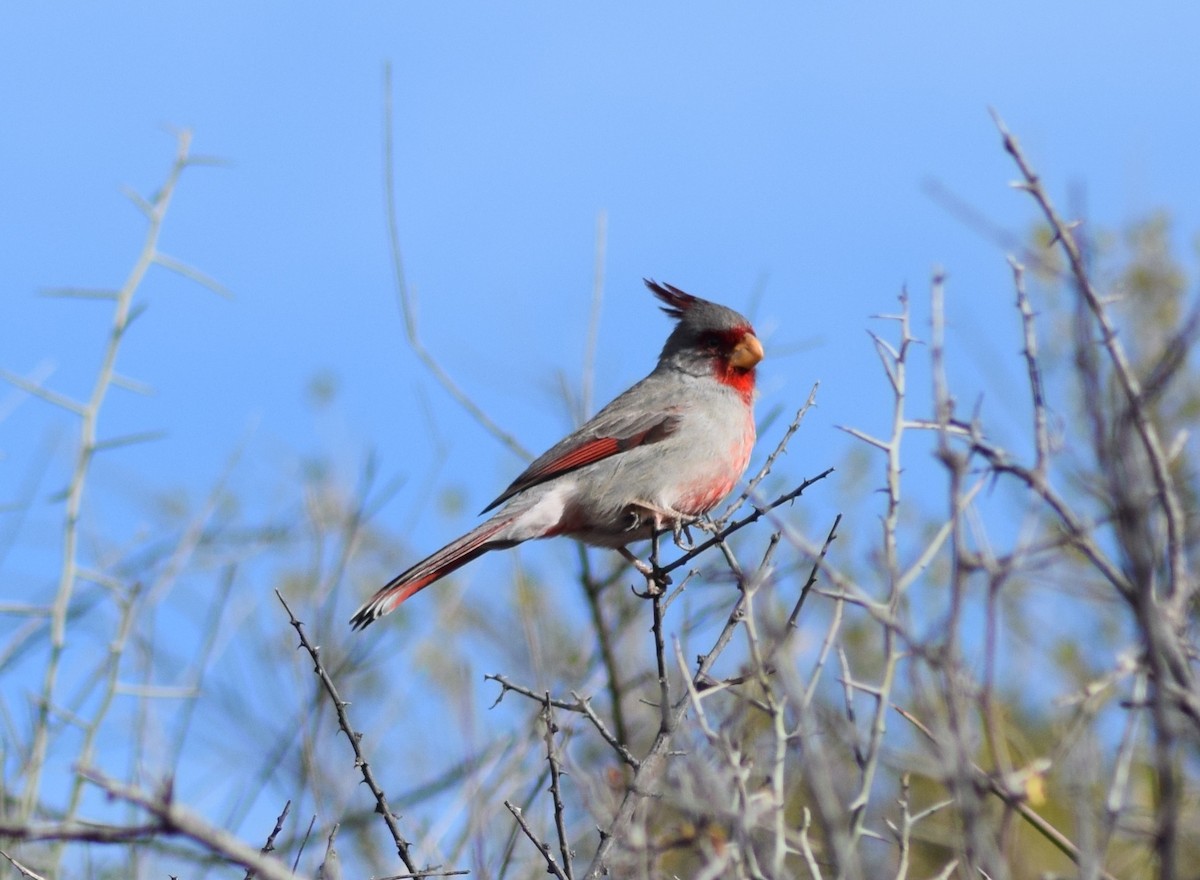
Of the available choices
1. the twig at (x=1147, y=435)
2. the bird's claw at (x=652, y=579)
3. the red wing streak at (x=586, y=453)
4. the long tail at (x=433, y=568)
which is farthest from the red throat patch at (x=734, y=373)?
the twig at (x=1147, y=435)

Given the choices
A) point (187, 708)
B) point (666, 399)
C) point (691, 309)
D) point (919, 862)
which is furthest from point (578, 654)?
point (919, 862)

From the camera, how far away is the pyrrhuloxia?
6488 millimetres

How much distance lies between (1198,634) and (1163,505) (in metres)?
0.60

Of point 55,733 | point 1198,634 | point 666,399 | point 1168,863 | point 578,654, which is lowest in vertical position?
point 1168,863

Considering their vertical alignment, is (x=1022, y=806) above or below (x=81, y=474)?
below

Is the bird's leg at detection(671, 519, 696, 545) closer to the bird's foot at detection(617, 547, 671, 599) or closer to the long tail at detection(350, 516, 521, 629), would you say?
the bird's foot at detection(617, 547, 671, 599)

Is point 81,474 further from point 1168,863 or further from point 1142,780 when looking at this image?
point 1142,780

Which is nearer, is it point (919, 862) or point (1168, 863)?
point (1168, 863)

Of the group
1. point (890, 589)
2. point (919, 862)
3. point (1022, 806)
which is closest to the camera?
point (1022, 806)

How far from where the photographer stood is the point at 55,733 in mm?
4977

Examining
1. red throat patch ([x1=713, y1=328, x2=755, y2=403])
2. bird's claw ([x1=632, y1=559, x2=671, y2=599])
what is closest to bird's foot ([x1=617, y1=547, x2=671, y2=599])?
bird's claw ([x1=632, y1=559, x2=671, y2=599])

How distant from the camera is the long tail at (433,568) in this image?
19.2 ft

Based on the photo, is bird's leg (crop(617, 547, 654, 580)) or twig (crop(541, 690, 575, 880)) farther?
bird's leg (crop(617, 547, 654, 580))

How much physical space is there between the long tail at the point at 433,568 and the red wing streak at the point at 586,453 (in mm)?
315
